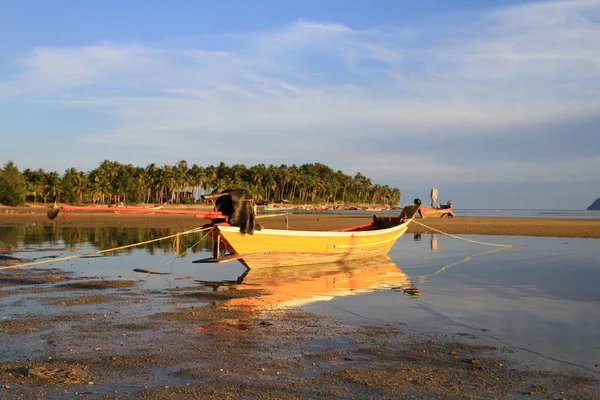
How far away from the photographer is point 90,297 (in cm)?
1149

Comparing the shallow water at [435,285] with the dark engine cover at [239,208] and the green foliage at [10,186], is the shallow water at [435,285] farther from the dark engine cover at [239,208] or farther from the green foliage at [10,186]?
the green foliage at [10,186]

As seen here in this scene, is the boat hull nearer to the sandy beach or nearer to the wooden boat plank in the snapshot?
the wooden boat plank

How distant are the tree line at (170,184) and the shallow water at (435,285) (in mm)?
60140

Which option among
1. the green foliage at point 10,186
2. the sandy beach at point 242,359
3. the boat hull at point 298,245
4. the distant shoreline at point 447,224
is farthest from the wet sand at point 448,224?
the green foliage at point 10,186

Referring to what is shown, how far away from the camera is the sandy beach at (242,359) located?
231 inches

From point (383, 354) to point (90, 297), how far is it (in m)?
6.93

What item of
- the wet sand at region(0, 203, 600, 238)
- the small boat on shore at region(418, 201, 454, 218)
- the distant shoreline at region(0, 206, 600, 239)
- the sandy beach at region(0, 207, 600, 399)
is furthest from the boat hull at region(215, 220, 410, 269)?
the small boat on shore at region(418, 201, 454, 218)

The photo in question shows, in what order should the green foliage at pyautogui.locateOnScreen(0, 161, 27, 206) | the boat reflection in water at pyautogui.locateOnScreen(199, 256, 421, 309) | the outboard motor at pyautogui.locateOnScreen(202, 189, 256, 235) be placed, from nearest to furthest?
1. the boat reflection in water at pyautogui.locateOnScreen(199, 256, 421, 309)
2. the outboard motor at pyautogui.locateOnScreen(202, 189, 256, 235)
3. the green foliage at pyautogui.locateOnScreen(0, 161, 27, 206)

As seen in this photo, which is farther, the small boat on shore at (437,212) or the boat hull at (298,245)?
the small boat on shore at (437,212)

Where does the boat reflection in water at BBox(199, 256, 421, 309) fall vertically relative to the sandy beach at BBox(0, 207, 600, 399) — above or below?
below

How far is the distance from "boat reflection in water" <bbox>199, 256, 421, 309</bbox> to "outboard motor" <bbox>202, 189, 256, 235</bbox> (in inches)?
62.8

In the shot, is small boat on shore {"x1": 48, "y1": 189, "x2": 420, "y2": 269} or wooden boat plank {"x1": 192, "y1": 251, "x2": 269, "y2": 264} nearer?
wooden boat plank {"x1": 192, "y1": 251, "x2": 269, "y2": 264}

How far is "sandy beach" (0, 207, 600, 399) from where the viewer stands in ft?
19.3

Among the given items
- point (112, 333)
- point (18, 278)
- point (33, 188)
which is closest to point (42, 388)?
point (112, 333)
